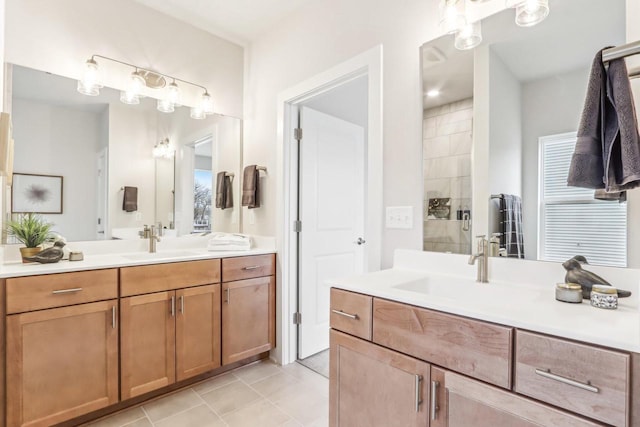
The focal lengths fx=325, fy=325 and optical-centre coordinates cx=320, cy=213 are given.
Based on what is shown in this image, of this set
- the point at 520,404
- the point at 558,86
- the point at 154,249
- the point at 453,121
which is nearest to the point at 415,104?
the point at 453,121

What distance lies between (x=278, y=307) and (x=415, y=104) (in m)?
1.77

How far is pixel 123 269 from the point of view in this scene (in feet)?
6.02

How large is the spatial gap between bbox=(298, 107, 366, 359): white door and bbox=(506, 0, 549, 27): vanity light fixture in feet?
5.15

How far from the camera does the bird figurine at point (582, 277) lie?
1122 mm

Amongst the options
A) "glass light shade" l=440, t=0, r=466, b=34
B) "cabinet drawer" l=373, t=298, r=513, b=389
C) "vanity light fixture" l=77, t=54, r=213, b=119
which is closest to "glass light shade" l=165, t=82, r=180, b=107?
"vanity light fixture" l=77, t=54, r=213, b=119

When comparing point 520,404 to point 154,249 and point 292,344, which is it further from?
point 154,249

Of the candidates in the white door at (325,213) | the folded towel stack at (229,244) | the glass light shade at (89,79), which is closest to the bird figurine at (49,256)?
the folded towel stack at (229,244)

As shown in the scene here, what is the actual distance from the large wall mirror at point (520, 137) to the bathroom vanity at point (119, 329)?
4.74 ft

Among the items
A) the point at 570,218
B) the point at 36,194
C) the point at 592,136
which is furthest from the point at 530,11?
the point at 36,194

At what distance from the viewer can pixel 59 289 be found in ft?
5.36

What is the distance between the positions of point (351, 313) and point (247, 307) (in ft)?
4.20

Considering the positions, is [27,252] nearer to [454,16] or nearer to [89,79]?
[89,79]

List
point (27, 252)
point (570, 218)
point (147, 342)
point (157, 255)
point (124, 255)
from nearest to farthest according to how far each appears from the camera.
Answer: point (570, 218) < point (27, 252) < point (147, 342) < point (124, 255) < point (157, 255)

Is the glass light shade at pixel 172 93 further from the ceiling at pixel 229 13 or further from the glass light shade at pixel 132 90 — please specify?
the ceiling at pixel 229 13
